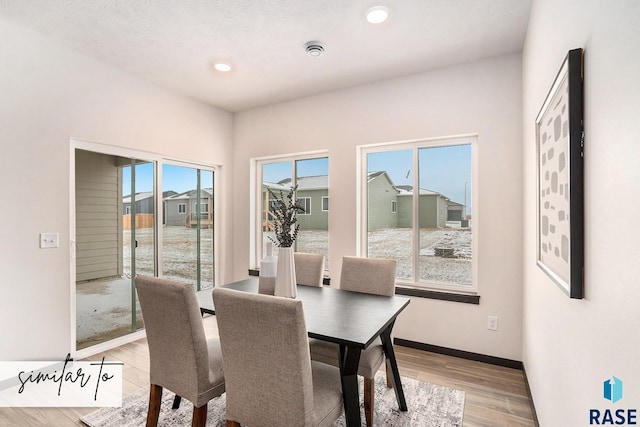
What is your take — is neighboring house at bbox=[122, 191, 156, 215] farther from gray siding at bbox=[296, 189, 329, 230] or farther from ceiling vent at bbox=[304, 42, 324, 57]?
ceiling vent at bbox=[304, 42, 324, 57]

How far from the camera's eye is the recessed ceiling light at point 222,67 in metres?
3.04

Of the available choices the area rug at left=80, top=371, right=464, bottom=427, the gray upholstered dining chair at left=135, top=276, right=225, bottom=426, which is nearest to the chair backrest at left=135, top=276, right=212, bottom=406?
the gray upholstered dining chair at left=135, top=276, right=225, bottom=426

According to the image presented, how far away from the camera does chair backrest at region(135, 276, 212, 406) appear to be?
1.63 meters

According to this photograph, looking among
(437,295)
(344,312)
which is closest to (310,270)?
(344,312)

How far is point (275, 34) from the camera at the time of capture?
255cm

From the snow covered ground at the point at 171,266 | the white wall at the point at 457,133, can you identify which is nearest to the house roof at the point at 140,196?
the snow covered ground at the point at 171,266

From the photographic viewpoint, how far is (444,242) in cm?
320

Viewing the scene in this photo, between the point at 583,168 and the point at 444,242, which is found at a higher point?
the point at 583,168

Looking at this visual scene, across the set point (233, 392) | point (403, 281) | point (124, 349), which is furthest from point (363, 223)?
point (124, 349)

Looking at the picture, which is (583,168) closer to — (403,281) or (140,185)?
(403,281)

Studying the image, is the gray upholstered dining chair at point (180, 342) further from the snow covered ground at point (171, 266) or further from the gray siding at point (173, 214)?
the gray siding at point (173, 214)

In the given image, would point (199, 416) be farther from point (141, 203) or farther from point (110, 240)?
point (141, 203)

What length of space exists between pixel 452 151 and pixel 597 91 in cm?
226

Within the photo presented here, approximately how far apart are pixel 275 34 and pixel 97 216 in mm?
2310
